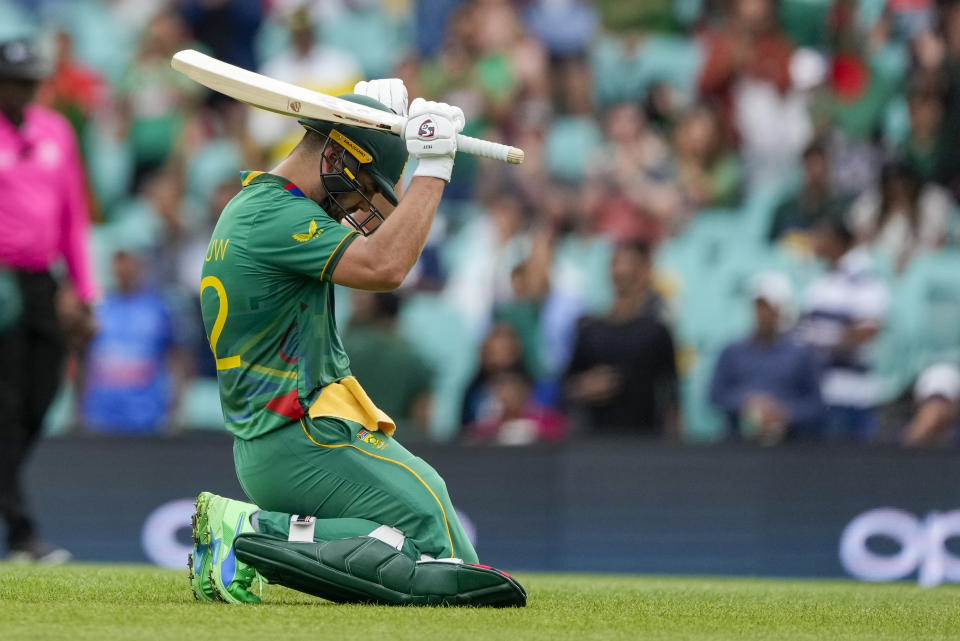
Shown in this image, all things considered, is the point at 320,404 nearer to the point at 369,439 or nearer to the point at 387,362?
the point at 369,439

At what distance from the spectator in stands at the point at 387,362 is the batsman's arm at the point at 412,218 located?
5.09 m

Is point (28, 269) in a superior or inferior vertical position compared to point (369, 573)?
superior

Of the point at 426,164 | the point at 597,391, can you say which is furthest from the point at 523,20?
the point at 426,164

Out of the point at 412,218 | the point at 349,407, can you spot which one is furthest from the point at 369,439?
the point at 412,218

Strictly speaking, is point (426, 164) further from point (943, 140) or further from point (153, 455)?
point (943, 140)

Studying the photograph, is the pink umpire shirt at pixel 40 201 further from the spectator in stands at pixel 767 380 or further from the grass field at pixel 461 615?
the spectator in stands at pixel 767 380

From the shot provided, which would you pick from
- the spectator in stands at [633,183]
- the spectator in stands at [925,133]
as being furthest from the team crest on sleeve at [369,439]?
the spectator in stands at [925,133]

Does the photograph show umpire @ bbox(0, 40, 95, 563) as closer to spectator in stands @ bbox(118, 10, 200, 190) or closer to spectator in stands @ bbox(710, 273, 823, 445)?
spectator in stands @ bbox(710, 273, 823, 445)

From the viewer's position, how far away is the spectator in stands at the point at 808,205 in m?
11.9

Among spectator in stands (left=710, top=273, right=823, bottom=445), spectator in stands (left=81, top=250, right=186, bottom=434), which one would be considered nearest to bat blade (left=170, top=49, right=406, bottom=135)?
spectator in stands (left=710, top=273, right=823, bottom=445)

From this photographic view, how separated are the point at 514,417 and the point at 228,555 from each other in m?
5.14

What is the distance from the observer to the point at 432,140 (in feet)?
17.2

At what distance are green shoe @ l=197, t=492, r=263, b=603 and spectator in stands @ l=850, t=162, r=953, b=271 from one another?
7441 millimetres

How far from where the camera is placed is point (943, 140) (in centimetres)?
1211
